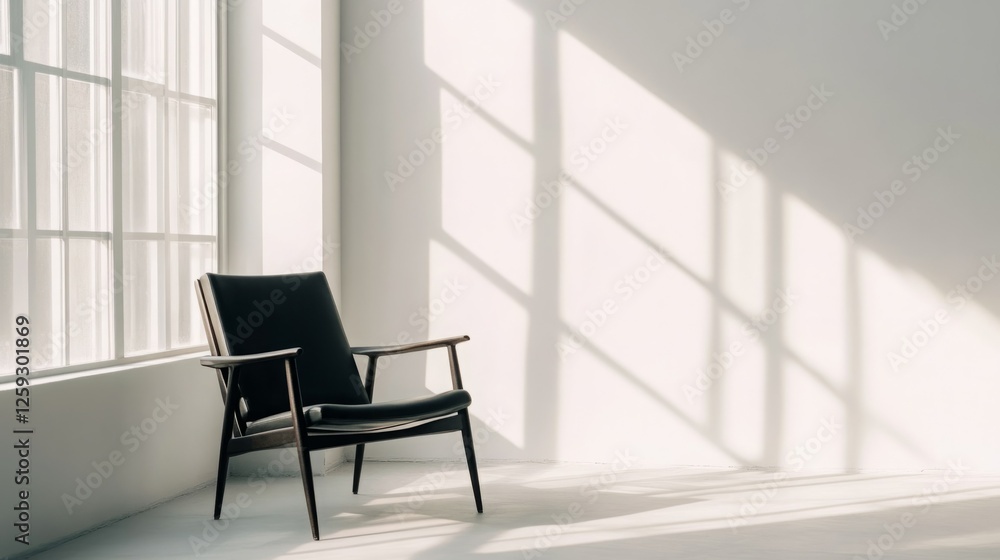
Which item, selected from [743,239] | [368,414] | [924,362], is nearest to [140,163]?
[368,414]

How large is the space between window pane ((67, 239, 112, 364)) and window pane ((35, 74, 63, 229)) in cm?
15

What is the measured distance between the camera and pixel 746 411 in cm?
402

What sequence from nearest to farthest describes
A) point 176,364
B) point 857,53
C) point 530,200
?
1. point 176,364
2. point 857,53
3. point 530,200

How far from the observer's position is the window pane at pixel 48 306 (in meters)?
2.87

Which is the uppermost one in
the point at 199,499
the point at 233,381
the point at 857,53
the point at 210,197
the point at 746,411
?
the point at 857,53

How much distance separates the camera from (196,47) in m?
3.88

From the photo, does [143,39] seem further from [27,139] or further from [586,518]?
[586,518]

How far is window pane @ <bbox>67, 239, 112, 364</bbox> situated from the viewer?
306cm

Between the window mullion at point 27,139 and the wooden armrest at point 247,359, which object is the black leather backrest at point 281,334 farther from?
the window mullion at point 27,139

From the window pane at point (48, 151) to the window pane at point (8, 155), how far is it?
0.33 ft

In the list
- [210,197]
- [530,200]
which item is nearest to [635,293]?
[530,200]

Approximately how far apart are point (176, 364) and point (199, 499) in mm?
542

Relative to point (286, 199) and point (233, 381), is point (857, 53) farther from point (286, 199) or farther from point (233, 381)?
point (233, 381)

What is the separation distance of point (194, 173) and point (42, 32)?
1034mm
